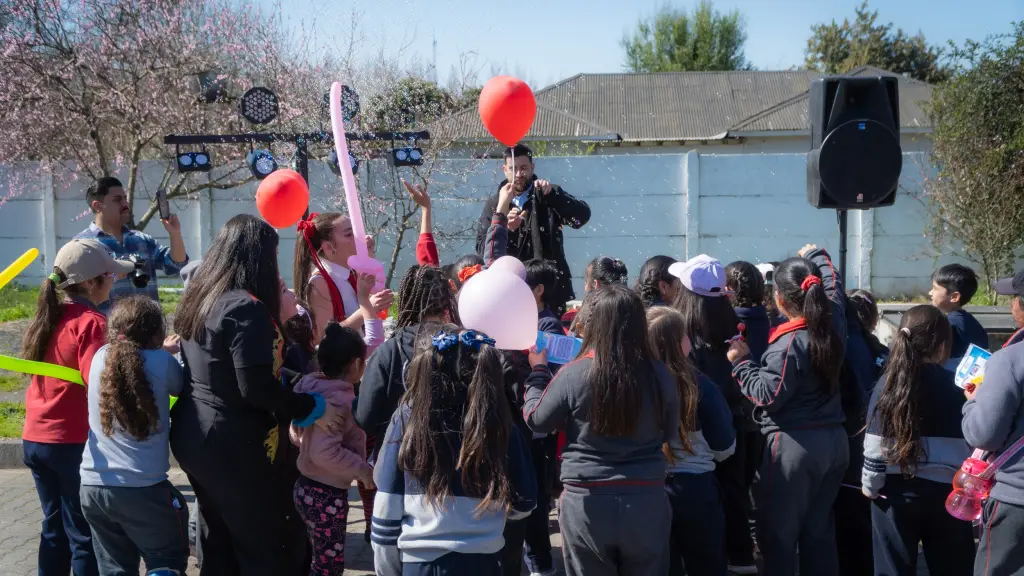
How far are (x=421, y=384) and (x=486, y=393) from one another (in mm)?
208

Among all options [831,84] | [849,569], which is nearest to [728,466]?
[849,569]

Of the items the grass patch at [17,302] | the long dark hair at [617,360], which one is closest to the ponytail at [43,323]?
the long dark hair at [617,360]

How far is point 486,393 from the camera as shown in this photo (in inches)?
105

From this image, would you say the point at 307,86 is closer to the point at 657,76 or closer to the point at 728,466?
the point at 728,466

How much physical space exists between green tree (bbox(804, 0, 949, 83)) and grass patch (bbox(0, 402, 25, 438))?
36420mm

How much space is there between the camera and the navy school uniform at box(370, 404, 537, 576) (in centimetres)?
267

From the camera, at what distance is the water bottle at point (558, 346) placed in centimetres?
332

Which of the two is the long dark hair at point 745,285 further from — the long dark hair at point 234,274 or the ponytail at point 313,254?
the long dark hair at point 234,274

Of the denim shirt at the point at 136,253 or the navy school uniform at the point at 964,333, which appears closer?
the navy school uniform at the point at 964,333

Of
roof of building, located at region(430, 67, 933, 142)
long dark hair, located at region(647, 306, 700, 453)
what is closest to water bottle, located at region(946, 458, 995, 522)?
long dark hair, located at region(647, 306, 700, 453)

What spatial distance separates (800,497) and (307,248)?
8.61ft

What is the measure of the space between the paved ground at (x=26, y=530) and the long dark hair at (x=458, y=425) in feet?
7.06

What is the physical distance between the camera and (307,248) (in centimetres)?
434

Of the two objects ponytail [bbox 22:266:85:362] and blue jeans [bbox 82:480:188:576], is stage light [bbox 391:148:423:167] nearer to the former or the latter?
ponytail [bbox 22:266:85:362]
